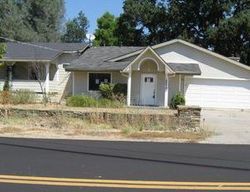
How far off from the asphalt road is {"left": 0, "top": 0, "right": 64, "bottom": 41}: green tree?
50697 millimetres

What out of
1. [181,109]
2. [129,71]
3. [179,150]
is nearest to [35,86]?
[129,71]

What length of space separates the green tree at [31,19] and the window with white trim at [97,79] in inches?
1041

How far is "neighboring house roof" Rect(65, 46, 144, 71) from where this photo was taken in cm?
3778

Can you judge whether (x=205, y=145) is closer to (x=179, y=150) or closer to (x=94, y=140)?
(x=179, y=150)

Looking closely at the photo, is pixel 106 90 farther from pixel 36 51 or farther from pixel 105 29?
pixel 105 29

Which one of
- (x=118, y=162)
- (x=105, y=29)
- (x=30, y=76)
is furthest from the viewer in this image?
(x=105, y=29)

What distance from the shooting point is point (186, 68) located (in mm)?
37156

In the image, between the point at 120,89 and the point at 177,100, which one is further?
the point at 120,89

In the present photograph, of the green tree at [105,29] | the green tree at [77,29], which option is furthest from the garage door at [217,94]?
the green tree at [77,29]

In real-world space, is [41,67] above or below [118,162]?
above

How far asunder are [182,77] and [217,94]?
2592 mm

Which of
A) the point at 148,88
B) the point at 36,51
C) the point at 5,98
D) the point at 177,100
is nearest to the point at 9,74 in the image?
the point at 36,51

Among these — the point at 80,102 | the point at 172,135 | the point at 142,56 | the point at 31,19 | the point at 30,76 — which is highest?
the point at 31,19

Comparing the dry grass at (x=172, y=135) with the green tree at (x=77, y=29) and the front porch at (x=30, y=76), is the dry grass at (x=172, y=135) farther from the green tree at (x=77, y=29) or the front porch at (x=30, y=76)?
the green tree at (x=77, y=29)
